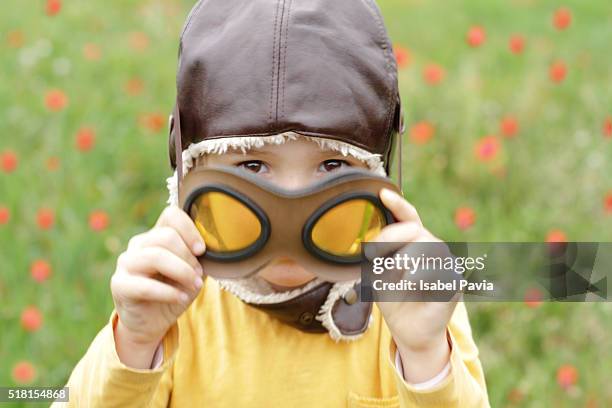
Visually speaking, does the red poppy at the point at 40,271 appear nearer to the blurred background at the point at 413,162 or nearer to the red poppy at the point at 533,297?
the blurred background at the point at 413,162

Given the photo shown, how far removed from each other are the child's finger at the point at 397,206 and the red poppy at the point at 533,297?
1.22 m

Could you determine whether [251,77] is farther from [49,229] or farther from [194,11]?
[49,229]

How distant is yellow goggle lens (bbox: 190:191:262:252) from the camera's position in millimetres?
1187

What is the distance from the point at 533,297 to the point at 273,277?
1161 millimetres

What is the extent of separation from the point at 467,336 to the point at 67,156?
1734 millimetres

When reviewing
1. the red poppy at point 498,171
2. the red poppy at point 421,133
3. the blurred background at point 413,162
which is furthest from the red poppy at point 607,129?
the red poppy at point 421,133

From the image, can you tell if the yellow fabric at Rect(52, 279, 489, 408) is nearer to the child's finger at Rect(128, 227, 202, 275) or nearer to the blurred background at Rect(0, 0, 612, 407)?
the child's finger at Rect(128, 227, 202, 275)

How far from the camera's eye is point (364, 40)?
1.44m

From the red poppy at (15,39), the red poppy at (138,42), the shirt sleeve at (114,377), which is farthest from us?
the red poppy at (138,42)

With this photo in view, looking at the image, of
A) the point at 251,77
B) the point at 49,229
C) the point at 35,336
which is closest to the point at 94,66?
the point at 49,229

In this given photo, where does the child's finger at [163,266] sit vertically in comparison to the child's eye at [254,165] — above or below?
below

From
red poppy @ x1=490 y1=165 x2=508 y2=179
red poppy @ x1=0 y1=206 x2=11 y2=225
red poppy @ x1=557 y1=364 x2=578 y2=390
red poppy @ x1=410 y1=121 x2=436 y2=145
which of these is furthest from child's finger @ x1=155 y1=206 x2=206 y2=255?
red poppy @ x1=490 y1=165 x2=508 y2=179

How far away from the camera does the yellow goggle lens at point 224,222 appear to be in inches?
46.7

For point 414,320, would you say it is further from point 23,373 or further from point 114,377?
point 23,373
